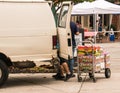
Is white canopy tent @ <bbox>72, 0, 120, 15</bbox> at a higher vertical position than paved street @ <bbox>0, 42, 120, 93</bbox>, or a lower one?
lower

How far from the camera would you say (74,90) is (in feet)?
36.9

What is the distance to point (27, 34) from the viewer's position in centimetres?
1169

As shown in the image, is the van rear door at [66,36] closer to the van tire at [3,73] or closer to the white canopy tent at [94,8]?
the van tire at [3,73]

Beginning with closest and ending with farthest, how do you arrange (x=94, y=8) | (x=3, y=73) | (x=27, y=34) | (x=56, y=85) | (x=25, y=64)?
(x=3, y=73) < (x=27, y=34) < (x=25, y=64) < (x=56, y=85) < (x=94, y=8)

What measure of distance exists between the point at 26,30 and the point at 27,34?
0.34 feet

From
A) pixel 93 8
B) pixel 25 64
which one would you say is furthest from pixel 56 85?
pixel 93 8

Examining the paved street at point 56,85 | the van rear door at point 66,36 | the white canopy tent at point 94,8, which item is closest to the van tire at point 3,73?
the paved street at point 56,85

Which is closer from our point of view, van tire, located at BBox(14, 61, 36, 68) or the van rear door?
van tire, located at BBox(14, 61, 36, 68)

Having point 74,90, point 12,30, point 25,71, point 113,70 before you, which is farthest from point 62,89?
point 113,70

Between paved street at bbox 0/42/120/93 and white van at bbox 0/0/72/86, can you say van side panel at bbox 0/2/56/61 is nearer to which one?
white van at bbox 0/0/72/86

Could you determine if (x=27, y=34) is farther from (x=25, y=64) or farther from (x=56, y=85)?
(x=56, y=85)

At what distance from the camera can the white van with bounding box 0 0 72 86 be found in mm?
11547

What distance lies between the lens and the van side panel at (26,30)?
455 inches

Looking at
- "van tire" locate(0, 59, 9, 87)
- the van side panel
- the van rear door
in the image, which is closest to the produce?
the van rear door
